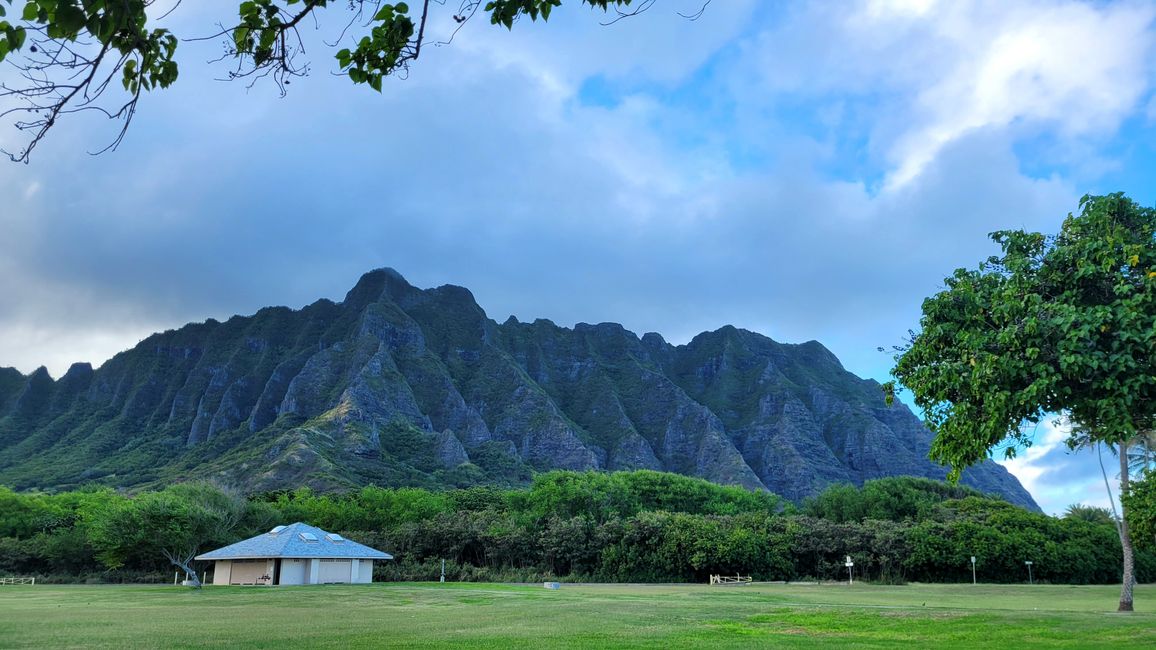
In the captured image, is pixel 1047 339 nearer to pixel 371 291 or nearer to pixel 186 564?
pixel 186 564

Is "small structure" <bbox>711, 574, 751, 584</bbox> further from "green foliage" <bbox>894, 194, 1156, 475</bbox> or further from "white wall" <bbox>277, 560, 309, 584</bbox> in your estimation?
"green foliage" <bbox>894, 194, 1156, 475</bbox>

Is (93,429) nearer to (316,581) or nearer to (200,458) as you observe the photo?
(200,458)

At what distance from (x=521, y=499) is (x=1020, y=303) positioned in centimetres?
Answer: 6577

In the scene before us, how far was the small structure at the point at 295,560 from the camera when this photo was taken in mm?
48875

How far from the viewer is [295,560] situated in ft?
162

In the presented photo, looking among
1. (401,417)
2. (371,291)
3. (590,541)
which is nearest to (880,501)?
(590,541)

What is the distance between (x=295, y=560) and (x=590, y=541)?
20.6 metres

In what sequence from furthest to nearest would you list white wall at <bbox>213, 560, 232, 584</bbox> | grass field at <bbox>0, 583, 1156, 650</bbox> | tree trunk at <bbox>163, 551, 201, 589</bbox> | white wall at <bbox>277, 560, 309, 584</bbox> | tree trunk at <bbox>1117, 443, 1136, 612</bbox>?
white wall at <bbox>213, 560, 232, 584</bbox> → white wall at <bbox>277, 560, 309, 584</bbox> → tree trunk at <bbox>163, 551, 201, 589</bbox> → tree trunk at <bbox>1117, 443, 1136, 612</bbox> → grass field at <bbox>0, 583, 1156, 650</bbox>

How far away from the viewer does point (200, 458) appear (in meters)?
130

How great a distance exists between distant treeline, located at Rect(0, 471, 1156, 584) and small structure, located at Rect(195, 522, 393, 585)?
2872 mm

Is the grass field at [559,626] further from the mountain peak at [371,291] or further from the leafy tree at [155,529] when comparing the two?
the mountain peak at [371,291]

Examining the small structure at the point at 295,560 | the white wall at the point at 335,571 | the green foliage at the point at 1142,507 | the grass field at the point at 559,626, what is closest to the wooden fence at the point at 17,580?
the small structure at the point at 295,560

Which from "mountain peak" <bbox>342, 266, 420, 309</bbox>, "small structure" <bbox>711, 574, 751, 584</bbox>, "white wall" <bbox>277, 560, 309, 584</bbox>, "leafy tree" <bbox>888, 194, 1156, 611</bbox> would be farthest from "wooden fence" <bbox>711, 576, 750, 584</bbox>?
"mountain peak" <bbox>342, 266, 420, 309</bbox>

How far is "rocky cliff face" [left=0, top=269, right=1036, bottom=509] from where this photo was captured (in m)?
124
